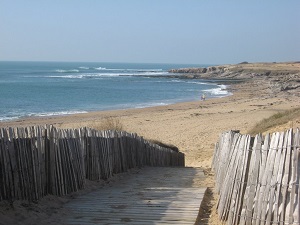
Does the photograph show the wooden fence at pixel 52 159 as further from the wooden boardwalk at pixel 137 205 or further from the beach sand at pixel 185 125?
the beach sand at pixel 185 125

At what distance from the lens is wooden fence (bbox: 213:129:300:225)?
13.7 ft

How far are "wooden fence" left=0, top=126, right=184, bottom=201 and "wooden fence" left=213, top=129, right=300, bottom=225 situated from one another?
2805 mm

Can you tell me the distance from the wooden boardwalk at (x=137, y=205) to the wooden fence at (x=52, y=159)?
45cm

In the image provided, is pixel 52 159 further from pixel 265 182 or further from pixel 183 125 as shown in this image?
pixel 183 125

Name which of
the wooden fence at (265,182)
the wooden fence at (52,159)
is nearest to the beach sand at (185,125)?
the wooden fence at (52,159)

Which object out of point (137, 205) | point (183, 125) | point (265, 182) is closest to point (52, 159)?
point (137, 205)

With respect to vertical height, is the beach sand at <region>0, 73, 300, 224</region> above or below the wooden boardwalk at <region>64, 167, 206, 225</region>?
below

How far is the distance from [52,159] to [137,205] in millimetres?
A: 1573

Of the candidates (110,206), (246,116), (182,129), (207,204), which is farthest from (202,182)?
(246,116)

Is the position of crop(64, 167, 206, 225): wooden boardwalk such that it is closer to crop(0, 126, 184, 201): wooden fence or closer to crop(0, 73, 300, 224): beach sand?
crop(0, 126, 184, 201): wooden fence

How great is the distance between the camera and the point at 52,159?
6.91 metres

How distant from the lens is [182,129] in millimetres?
25750

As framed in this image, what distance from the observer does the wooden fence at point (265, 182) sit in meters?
4.18

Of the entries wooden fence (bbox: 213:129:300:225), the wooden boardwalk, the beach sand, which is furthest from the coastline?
wooden fence (bbox: 213:129:300:225)
